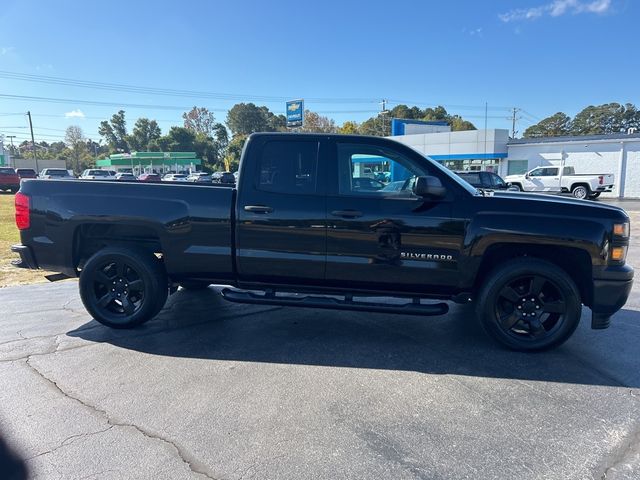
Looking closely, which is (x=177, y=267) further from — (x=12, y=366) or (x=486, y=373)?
(x=486, y=373)

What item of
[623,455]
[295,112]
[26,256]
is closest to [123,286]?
[26,256]

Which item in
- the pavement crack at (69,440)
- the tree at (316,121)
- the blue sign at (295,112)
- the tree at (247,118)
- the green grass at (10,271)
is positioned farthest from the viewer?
the tree at (247,118)

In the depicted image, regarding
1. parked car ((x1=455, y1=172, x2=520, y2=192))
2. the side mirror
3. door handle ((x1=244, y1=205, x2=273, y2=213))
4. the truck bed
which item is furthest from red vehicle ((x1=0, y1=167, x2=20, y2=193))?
the side mirror

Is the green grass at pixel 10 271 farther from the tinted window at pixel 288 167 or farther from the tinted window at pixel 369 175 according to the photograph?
the tinted window at pixel 369 175

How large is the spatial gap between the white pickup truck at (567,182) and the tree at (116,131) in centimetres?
11274

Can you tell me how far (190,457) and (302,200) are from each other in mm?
2435

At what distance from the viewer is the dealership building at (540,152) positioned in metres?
29.2

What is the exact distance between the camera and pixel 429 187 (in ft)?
12.8

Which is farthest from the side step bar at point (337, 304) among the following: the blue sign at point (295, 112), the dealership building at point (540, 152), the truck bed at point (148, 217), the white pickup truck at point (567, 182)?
the blue sign at point (295, 112)

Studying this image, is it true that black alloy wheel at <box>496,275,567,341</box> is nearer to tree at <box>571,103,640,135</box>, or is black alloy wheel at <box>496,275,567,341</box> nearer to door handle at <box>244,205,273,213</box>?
door handle at <box>244,205,273,213</box>

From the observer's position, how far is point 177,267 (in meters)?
4.55

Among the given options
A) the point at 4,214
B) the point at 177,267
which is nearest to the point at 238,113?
the point at 4,214

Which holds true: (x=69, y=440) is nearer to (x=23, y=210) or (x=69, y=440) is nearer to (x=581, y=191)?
(x=23, y=210)

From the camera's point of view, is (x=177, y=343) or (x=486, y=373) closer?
(x=486, y=373)
